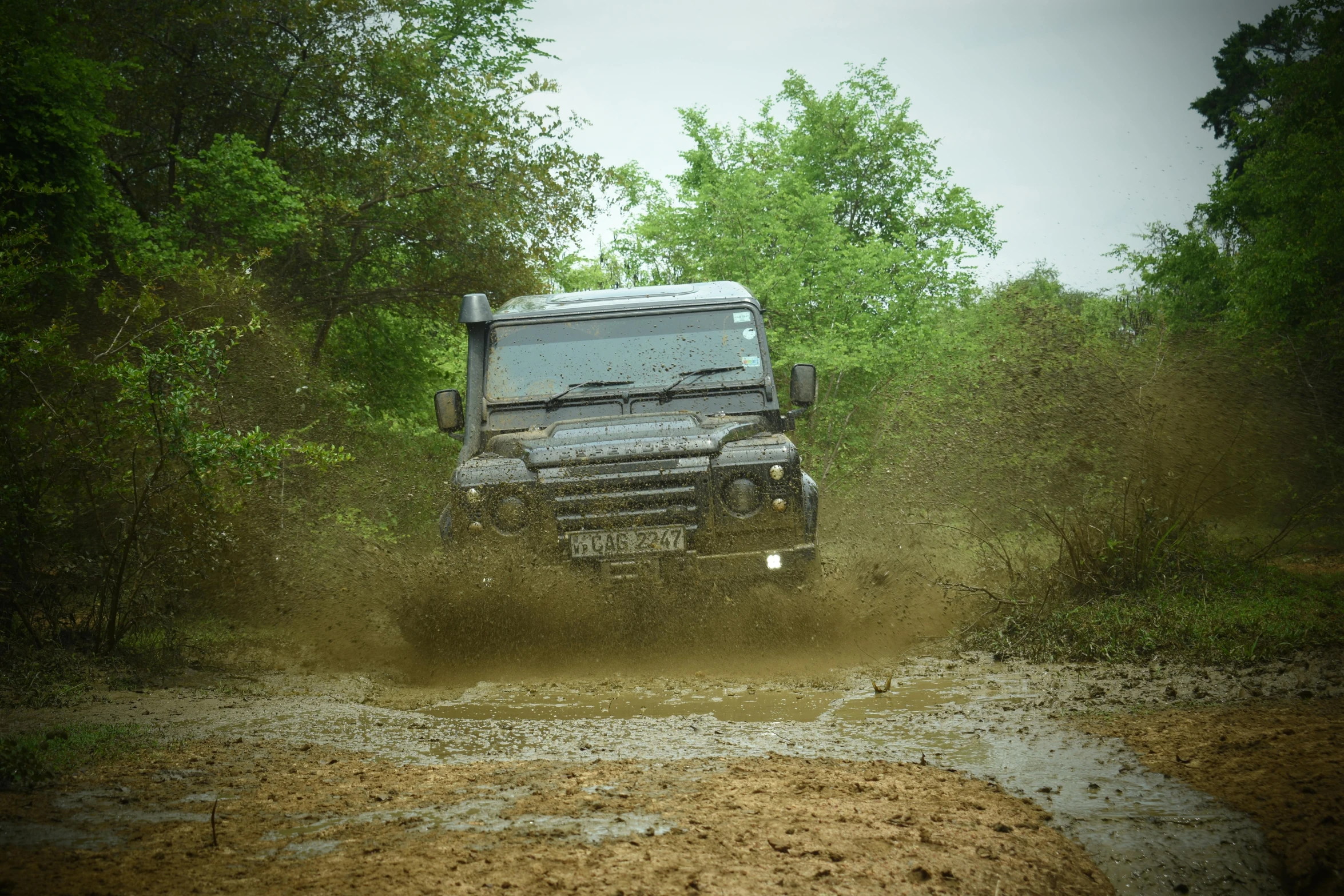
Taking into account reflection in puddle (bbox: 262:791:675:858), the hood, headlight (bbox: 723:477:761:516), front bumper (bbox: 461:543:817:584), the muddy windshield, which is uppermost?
the muddy windshield

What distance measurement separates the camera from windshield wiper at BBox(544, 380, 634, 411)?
734 centimetres

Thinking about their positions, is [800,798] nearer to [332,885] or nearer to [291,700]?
[332,885]

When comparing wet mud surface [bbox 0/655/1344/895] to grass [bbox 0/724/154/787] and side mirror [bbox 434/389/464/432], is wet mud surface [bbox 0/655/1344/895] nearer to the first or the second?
grass [bbox 0/724/154/787]

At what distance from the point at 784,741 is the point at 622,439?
2.58 meters

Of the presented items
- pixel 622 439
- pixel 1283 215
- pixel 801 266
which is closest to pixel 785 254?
pixel 801 266

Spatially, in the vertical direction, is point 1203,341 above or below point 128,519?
above

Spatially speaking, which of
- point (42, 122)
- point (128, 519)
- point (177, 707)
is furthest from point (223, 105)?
point (177, 707)

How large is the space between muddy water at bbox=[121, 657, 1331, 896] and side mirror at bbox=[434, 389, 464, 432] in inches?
94.8

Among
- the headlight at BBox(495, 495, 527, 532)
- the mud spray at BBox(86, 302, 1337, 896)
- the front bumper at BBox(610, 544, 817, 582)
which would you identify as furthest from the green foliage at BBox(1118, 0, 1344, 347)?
the headlight at BBox(495, 495, 527, 532)

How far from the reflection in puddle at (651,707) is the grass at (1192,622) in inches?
72.0

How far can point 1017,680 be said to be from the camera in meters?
5.64

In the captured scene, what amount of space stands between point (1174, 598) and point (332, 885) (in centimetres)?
611

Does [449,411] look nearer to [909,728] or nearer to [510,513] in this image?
[510,513]

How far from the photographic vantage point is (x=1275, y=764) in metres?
3.52
